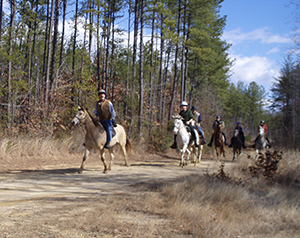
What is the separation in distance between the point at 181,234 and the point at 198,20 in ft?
82.7

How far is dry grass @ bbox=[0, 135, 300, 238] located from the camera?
15.5ft

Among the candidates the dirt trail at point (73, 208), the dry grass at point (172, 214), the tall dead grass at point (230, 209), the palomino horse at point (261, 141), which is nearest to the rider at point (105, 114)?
the dirt trail at point (73, 208)

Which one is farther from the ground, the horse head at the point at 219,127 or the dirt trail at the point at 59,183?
the horse head at the point at 219,127

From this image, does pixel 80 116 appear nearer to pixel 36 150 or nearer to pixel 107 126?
pixel 107 126

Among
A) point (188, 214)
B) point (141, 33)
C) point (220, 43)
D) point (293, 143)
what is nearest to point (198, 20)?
point (141, 33)

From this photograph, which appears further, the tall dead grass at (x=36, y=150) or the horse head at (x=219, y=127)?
the horse head at (x=219, y=127)

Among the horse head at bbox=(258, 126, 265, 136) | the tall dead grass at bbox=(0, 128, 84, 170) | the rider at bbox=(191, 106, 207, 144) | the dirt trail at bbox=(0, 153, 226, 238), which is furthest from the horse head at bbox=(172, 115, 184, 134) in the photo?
the horse head at bbox=(258, 126, 265, 136)

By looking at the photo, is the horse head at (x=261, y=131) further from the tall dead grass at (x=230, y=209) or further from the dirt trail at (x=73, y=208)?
the dirt trail at (x=73, y=208)

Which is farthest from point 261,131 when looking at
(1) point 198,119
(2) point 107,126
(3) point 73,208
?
(3) point 73,208

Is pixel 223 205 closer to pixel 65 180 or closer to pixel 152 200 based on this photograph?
pixel 152 200

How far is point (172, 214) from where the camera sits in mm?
5832

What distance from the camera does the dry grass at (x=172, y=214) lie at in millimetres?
4711

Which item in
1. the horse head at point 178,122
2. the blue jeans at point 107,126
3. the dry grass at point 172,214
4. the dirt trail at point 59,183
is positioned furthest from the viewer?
the horse head at point 178,122

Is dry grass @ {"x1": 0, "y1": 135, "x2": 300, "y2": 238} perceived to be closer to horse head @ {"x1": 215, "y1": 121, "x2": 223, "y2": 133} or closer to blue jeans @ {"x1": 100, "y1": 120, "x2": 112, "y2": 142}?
blue jeans @ {"x1": 100, "y1": 120, "x2": 112, "y2": 142}
